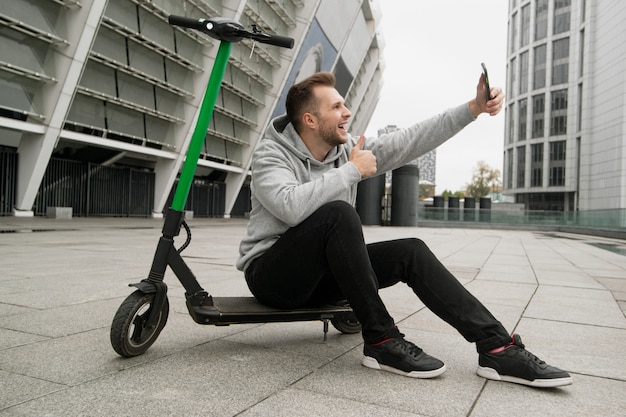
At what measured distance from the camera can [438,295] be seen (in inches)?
95.3

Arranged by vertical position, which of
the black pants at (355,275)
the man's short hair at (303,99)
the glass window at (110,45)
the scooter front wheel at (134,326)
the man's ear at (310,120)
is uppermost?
the glass window at (110,45)

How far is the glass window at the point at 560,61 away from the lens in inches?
2378

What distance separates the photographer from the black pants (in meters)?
2.32

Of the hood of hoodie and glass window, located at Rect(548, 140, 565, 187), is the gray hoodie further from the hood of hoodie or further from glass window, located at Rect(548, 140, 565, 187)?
glass window, located at Rect(548, 140, 565, 187)

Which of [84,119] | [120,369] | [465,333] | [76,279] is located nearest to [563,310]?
[465,333]

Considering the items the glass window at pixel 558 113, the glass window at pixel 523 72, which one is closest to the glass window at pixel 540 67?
the glass window at pixel 523 72

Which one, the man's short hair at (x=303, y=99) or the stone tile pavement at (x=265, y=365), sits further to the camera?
the man's short hair at (x=303, y=99)

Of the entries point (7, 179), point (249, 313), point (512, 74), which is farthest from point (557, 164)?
point (249, 313)

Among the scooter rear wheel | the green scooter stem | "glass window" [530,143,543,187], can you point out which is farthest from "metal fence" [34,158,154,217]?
"glass window" [530,143,543,187]

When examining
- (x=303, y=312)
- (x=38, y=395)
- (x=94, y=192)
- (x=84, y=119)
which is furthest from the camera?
(x=94, y=192)

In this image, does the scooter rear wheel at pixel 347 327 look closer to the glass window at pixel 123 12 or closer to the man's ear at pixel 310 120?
the man's ear at pixel 310 120

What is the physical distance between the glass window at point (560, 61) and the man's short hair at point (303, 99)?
2607 inches

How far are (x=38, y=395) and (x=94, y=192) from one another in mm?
23035

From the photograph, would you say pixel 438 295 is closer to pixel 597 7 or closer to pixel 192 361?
pixel 192 361
